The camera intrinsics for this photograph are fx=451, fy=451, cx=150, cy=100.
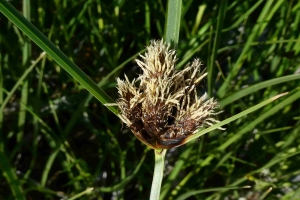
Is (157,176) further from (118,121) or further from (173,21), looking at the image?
(118,121)

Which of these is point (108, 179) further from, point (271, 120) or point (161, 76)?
point (161, 76)

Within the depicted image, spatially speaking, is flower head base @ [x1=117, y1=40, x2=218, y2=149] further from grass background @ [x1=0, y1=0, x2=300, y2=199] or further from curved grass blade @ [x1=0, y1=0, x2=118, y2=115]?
grass background @ [x1=0, y1=0, x2=300, y2=199]

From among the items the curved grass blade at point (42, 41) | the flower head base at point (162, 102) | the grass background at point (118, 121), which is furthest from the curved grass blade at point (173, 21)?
the grass background at point (118, 121)

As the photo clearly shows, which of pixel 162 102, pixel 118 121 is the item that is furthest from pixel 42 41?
pixel 118 121

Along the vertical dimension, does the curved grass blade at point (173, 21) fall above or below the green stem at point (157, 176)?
above

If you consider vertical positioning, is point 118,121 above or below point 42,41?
above

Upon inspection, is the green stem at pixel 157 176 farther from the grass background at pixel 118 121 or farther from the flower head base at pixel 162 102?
the grass background at pixel 118 121
